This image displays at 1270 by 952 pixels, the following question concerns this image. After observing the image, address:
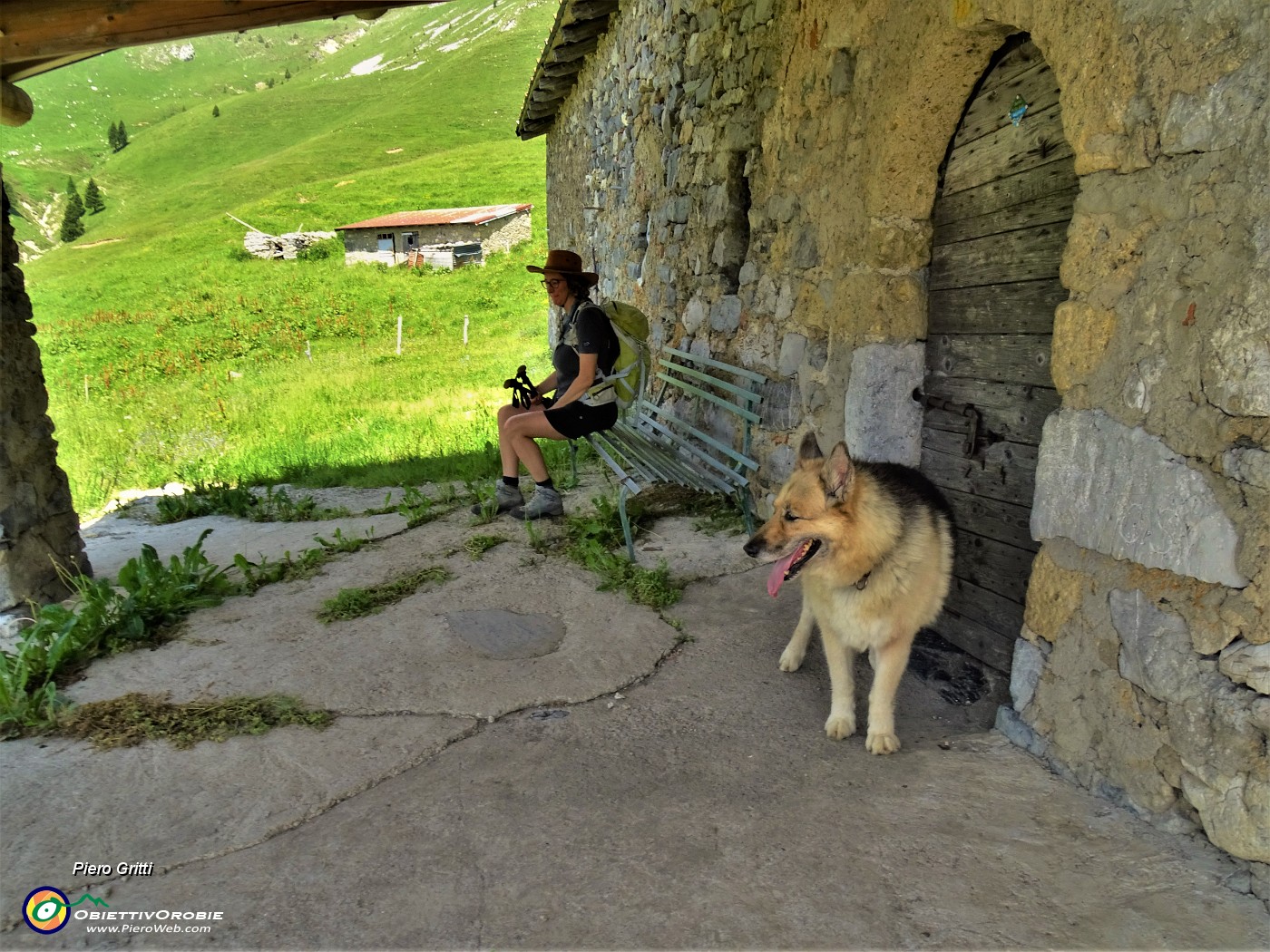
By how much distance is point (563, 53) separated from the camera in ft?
32.7

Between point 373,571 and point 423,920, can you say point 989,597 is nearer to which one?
point 423,920

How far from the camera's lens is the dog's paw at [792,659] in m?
3.22

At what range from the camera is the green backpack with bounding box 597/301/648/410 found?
4.96 meters

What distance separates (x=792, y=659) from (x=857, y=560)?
0.80 m

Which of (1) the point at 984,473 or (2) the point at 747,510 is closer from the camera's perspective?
(1) the point at 984,473

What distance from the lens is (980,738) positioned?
105 inches

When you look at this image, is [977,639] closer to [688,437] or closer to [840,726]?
[840,726]

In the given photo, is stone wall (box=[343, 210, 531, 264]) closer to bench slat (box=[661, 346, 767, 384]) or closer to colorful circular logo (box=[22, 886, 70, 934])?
bench slat (box=[661, 346, 767, 384])

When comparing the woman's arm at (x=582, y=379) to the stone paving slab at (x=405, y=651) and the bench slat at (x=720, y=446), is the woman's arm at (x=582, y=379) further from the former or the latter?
the stone paving slab at (x=405, y=651)

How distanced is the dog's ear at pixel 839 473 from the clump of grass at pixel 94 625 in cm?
300

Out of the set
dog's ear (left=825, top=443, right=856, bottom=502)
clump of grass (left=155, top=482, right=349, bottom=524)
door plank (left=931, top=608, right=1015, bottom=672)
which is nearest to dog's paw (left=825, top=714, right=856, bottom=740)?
door plank (left=931, top=608, right=1015, bottom=672)

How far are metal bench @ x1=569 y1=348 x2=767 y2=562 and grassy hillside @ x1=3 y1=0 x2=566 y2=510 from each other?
77.3 inches

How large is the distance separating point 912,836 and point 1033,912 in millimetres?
349

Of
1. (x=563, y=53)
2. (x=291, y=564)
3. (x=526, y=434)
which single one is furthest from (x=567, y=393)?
(x=563, y=53)
